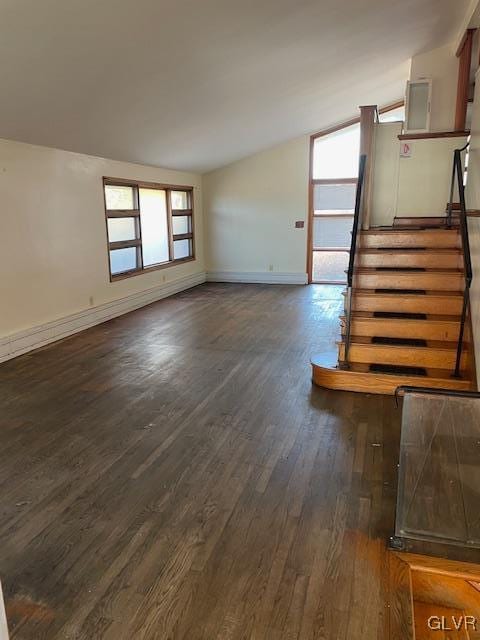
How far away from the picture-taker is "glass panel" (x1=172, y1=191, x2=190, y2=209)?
343 inches

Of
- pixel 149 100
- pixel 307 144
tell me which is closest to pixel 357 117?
pixel 307 144

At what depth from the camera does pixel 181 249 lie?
30.0ft

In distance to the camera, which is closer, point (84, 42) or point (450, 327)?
point (84, 42)

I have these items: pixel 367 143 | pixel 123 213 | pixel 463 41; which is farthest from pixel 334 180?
pixel 123 213

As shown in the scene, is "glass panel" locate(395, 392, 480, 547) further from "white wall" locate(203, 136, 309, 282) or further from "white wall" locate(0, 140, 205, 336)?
"white wall" locate(203, 136, 309, 282)

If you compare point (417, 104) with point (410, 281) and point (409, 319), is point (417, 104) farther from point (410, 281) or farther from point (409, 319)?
point (409, 319)

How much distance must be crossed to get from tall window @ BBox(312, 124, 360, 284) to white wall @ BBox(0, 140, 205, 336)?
12.4 ft

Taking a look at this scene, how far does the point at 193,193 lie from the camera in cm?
928

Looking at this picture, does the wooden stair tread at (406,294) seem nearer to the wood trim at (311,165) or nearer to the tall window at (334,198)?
the tall window at (334,198)

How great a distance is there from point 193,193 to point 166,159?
1.91 metres

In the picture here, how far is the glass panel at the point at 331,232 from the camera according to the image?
8.97 meters

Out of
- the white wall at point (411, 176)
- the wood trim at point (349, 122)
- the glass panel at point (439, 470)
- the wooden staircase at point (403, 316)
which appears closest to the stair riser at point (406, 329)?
the wooden staircase at point (403, 316)

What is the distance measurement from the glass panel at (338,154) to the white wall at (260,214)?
0.26m

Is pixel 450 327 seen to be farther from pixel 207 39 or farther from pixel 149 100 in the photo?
pixel 149 100
